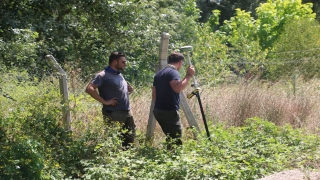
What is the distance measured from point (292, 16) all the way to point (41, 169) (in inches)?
926

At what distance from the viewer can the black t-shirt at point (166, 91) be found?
7230 millimetres

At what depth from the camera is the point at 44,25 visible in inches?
313

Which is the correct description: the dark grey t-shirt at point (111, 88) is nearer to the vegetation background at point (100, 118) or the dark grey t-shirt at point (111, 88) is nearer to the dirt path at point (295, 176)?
the vegetation background at point (100, 118)

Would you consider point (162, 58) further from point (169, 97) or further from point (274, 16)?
point (274, 16)

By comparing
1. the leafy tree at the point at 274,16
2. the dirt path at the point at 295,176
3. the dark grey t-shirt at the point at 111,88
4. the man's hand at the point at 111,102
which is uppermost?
the leafy tree at the point at 274,16

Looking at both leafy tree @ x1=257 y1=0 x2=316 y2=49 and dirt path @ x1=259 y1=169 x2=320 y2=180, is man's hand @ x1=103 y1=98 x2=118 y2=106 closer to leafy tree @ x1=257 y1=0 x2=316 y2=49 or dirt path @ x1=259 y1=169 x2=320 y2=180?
A: dirt path @ x1=259 y1=169 x2=320 y2=180

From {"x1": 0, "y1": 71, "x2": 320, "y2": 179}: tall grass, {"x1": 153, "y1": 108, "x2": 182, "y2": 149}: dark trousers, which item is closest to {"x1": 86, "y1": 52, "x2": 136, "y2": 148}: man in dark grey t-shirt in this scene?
{"x1": 0, "y1": 71, "x2": 320, "y2": 179}: tall grass

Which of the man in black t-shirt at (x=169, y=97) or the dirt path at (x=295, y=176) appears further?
the man in black t-shirt at (x=169, y=97)

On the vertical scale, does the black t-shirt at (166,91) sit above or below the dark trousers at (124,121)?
above

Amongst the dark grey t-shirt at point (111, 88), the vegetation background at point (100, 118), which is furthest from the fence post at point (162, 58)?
the dark grey t-shirt at point (111, 88)

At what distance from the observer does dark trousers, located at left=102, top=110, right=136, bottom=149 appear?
7297mm

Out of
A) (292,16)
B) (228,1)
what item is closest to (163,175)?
(292,16)

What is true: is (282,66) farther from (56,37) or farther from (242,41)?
(56,37)

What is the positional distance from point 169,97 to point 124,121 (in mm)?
678
